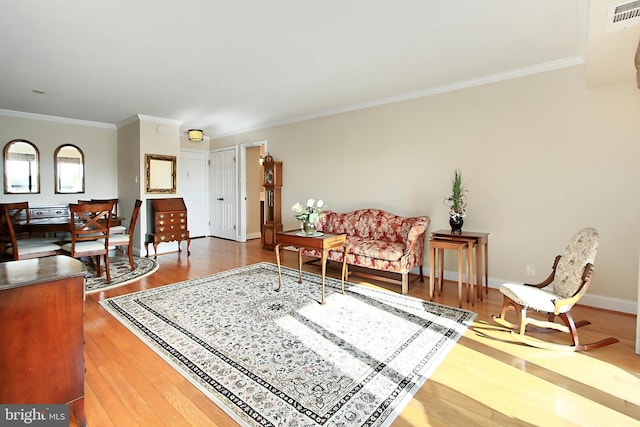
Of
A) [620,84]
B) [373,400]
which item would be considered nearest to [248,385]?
[373,400]

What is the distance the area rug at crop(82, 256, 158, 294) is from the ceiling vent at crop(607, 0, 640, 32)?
17.3 ft

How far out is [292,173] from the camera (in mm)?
6035

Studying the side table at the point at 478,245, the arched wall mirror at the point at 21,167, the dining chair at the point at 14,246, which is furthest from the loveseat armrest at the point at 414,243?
the arched wall mirror at the point at 21,167

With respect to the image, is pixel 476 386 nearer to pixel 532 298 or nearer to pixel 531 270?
pixel 532 298

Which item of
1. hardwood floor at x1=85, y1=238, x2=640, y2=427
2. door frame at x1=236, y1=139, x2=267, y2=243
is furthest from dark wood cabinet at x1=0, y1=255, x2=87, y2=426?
door frame at x1=236, y1=139, x2=267, y2=243

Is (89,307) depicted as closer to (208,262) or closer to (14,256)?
(14,256)

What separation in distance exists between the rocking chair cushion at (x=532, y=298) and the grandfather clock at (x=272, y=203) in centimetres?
425

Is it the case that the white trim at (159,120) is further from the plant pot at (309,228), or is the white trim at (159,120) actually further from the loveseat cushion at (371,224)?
the plant pot at (309,228)

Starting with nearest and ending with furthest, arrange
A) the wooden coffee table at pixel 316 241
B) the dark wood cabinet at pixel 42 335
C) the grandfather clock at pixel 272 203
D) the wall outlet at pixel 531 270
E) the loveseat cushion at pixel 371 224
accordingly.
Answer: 1. the dark wood cabinet at pixel 42 335
2. the wooden coffee table at pixel 316 241
3. the wall outlet at pixel 531 270
4. the loveseat cushion at pixel 371 224
5. the grandfather clock at pixel 272 203

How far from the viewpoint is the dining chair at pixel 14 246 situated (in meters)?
3.64

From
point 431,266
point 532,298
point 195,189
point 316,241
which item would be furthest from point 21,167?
point 532,298

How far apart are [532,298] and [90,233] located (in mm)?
4818

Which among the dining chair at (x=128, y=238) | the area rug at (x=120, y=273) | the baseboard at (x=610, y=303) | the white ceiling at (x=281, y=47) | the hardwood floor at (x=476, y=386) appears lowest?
the hardwood floor at (x=476, y=386)

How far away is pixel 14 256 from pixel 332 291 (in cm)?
376
